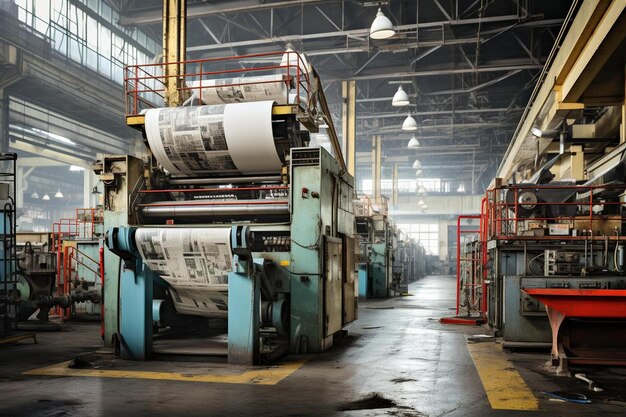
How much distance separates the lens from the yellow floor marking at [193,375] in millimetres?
6438

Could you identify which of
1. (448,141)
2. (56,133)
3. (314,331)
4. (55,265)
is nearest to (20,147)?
(56,133)

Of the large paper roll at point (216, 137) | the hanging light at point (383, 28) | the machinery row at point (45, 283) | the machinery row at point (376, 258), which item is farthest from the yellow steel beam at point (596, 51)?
the machinery row at point (376, 258)

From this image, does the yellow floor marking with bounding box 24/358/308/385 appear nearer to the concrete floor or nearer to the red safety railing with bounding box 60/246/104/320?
the concrete floor

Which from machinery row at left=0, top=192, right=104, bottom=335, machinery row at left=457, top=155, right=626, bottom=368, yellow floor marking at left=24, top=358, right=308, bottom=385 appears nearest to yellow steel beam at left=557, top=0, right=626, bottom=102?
machinery row at left=457, top=155, right=626, bottom=368

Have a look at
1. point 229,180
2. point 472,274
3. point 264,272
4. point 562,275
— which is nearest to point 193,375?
point 264,272

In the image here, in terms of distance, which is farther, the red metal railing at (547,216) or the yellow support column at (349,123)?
the yellow support column at (349,123)

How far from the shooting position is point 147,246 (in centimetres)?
763

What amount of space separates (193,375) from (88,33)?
60.1 feet

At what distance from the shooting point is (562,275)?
8.56 m

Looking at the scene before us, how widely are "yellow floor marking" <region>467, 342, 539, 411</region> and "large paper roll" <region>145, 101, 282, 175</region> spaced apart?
13.0ft

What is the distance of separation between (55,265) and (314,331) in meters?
7.31

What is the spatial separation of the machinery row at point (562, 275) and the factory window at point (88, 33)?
50.8 ft

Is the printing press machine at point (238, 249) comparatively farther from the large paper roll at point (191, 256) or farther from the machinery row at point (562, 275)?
the machinery row at point (562, 275)

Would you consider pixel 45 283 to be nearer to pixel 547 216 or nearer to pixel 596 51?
pixel 547 216
